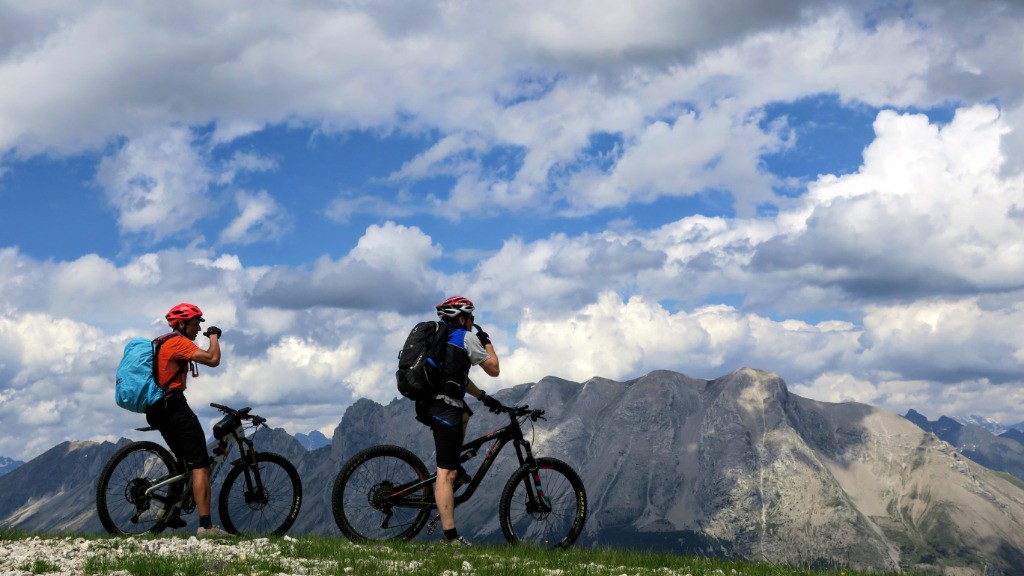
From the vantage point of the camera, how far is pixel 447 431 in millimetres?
12156

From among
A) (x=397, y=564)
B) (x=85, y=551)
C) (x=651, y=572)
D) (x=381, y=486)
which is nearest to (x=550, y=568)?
(x=651, y=572)

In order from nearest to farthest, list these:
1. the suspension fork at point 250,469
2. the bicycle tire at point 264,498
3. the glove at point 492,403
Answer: the glove at point 492,403
the bicycle tire at point 264,498
the suspension fork at point 250,469

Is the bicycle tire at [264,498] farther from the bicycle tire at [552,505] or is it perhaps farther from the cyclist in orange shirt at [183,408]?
the bicycle tire at [552,505]

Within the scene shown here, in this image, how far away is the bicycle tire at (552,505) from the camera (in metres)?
13.2

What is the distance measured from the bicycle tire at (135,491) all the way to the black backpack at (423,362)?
4.60 metres

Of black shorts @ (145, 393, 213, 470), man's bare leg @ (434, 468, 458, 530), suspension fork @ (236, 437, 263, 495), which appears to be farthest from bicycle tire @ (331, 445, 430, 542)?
black shorts @ (145, 393, 213, 470)

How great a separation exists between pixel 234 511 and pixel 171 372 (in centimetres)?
293

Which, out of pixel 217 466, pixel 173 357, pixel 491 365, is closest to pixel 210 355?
pixel 173 357

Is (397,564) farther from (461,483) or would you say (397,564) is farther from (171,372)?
(171,372)

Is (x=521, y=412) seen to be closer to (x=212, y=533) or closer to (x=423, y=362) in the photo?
(x=423, y=362)

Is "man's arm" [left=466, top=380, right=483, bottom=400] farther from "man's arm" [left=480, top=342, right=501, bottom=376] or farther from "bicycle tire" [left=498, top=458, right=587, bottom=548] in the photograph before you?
"bicycle tire" [left=498, top=458, right=587, bottom=548]

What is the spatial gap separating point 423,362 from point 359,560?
324 centimetres

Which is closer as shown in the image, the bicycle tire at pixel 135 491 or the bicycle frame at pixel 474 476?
the bicycle frame at pixel 474 476

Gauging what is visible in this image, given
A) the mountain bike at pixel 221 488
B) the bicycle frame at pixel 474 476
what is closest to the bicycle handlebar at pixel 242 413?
the mountain bike at pixel 221 488
